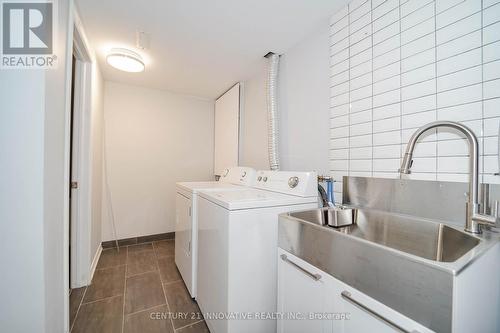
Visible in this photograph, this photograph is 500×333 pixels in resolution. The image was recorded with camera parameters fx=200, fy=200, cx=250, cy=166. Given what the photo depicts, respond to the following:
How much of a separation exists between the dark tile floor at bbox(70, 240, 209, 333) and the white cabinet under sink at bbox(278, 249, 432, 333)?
786 mm

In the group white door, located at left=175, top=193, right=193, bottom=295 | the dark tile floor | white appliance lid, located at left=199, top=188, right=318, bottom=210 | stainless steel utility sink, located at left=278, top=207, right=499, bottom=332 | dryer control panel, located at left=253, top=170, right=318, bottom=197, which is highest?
A: dryer control panel, located at left=253, top=170, right=318, bottom=197

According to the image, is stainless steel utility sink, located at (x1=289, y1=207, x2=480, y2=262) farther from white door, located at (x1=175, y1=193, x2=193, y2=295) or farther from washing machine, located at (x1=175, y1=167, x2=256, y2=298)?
white door, located at (x1=175, y1=193, x2=193, y2=295)

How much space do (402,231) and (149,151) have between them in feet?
10.2

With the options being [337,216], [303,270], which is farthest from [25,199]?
[337,216]

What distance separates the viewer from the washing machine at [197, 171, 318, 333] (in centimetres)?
114

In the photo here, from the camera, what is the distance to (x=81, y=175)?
1894 mm

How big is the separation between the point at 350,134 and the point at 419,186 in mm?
507

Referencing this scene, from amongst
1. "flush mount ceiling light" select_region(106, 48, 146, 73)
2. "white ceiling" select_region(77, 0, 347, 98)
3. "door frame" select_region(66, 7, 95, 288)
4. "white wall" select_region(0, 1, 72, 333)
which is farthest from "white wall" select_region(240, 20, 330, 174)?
"door frame" select_region(66, 7, 95, 288)

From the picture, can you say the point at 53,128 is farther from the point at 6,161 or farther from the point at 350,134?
the point at 350,134

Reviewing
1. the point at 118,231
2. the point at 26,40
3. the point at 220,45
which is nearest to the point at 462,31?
the point at 220,45

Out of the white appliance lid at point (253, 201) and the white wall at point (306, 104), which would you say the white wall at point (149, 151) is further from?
the white appliance lid at point (253, 201)

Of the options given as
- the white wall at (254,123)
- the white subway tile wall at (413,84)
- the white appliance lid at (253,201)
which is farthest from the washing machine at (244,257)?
the white wall at (254,123)

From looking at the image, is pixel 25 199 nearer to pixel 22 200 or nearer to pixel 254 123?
pixel 22 200
